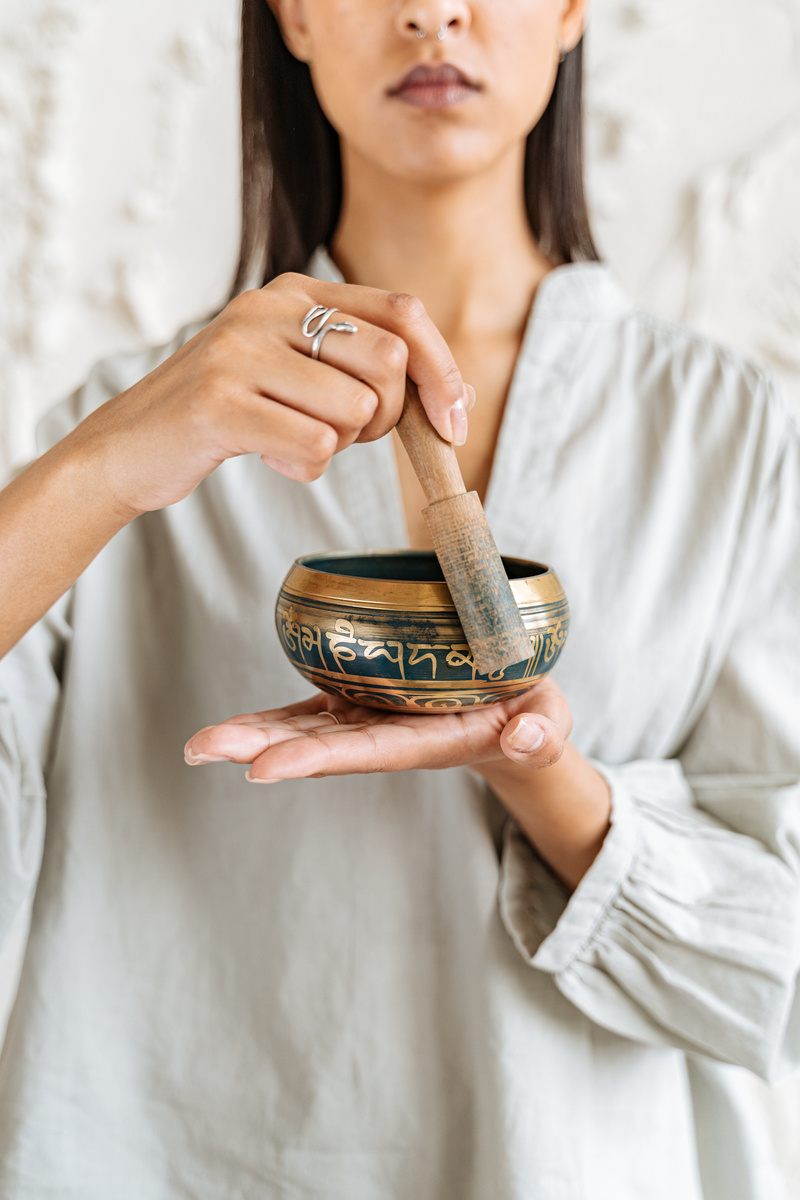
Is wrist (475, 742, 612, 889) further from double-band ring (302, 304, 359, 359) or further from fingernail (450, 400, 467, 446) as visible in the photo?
double-band ring (302, 304, 359, 359)

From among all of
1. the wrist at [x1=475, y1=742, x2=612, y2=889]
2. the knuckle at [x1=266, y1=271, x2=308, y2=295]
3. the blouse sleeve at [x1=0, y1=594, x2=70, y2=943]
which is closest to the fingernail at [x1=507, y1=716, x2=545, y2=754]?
the wrist at [x1=475, y1=742, x2=612, y2=889]

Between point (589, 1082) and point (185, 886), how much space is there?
18.7 inches

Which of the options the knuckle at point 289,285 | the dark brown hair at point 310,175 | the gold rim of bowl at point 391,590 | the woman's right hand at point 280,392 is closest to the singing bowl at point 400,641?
the gold rim of bowl at point 391,590

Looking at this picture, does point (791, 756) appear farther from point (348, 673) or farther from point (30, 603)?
point (30, 603)

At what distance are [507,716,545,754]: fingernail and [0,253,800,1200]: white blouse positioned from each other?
27 centimetres

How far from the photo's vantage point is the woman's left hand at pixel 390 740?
644 millimetres

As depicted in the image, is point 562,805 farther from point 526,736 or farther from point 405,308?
point 405,308

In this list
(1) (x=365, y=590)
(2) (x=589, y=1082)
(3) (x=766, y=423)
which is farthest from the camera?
(3) (x=766, y=423)

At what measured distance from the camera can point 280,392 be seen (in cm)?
64

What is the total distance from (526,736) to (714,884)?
387 millimetres

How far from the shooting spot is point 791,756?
966mm

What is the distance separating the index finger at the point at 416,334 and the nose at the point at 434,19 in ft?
1.27

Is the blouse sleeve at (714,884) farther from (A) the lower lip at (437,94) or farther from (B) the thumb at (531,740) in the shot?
(A) the lower lip at (437,94)

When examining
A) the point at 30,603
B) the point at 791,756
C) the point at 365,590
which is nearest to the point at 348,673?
the point at 365,590
